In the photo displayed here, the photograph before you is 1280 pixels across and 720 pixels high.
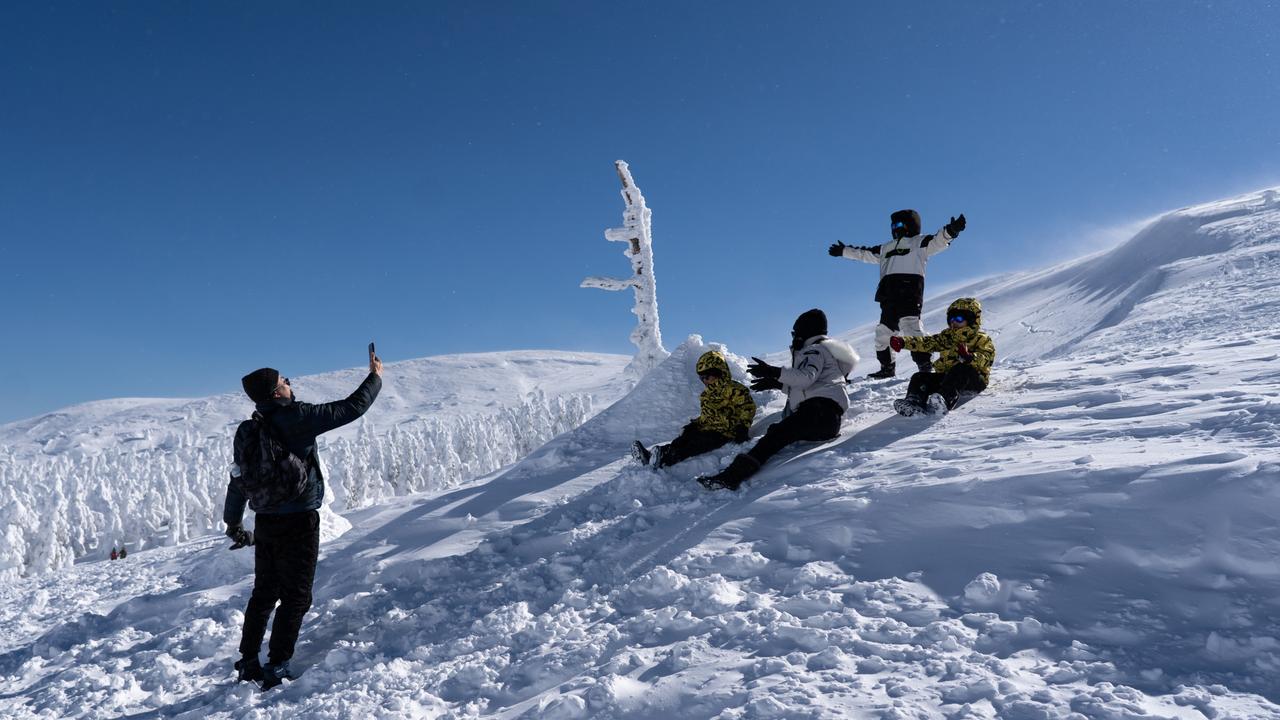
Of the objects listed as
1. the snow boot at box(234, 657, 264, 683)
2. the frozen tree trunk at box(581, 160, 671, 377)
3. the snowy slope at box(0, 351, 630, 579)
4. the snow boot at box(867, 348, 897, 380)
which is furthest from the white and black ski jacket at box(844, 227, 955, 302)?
the snowy slope at box(0, 351, 630, 579)

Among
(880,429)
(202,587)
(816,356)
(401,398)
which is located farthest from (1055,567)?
(401,398)

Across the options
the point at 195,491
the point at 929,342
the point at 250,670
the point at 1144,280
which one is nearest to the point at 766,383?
the point at 929,342

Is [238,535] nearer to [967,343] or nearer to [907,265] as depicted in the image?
[967,343]

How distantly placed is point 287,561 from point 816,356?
16.1ft

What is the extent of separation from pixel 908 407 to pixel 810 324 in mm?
1315

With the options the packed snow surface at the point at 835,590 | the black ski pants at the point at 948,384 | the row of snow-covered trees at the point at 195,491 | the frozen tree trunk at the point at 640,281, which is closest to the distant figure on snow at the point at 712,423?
the packed snow surface at the point at 835,590

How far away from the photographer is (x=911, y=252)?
796cm

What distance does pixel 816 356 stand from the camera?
20.5 ft

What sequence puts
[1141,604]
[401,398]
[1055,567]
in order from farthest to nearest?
[401,398] < [1055,567] < [1141,604]

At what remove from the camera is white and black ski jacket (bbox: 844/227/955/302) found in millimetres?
7891

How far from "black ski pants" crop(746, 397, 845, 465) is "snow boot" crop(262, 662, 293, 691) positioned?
388 cm

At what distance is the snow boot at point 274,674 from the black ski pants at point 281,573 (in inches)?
4.4

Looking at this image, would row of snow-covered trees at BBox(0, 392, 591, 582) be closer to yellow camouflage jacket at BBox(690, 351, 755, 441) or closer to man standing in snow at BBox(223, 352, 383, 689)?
yellow camouflage jacket at BBox(690, 351, 755, 441)

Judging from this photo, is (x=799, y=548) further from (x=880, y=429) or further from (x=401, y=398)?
(x=401, y=398)
